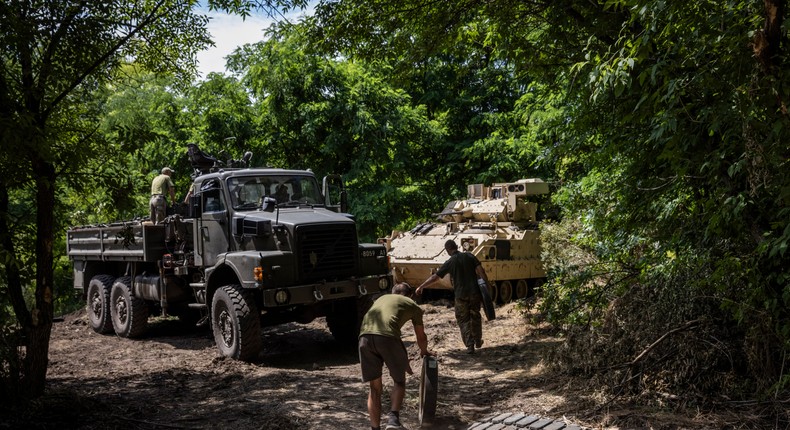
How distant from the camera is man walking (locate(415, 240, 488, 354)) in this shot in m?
9.68

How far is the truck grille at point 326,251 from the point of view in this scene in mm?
9375

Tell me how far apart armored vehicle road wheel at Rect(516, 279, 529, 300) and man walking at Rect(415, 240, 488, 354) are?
542 cm

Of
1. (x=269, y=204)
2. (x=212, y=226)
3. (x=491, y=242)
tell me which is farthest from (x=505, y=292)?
(x=212, y=226)

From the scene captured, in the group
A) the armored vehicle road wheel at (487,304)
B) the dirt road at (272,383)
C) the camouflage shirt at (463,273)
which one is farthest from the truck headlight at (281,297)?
the armored vehicle road wheel at (487,304)

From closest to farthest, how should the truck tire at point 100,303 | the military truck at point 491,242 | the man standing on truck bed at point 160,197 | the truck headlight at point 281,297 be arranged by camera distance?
the truck headlight at point 281,297
the man standing on truck bed at point 160,197
the truck tire at point 100,303
the military truck at point 491,242

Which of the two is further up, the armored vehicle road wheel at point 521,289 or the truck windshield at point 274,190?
the truck windshield at point 274,190

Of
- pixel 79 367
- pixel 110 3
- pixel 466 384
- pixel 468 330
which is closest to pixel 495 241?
pixel 468 330

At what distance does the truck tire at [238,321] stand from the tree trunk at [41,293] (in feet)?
8.58

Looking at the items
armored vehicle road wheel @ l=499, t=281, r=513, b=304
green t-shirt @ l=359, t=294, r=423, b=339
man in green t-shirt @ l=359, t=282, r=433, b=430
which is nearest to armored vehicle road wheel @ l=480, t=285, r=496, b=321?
green t-shirt @ l=359, t=294, r=423, b=339

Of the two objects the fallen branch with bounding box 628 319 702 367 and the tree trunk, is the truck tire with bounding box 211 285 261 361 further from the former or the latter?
the fallen branch with bounding box 628 319 702 367

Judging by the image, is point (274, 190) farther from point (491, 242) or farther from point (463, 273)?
point (491, 242)

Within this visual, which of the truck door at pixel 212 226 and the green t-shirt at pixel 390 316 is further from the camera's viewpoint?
the truck door at pixel 212 226

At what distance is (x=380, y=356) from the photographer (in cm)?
602

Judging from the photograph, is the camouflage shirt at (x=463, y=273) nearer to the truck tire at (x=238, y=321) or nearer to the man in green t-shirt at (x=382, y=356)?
the truck tire at (x=238, y=321)
